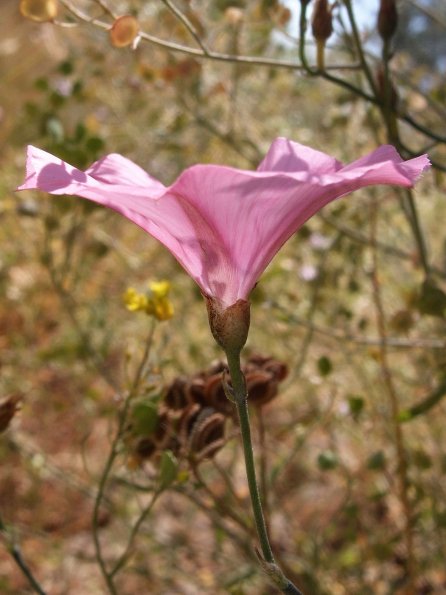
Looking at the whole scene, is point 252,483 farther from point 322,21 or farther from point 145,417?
point 322,21

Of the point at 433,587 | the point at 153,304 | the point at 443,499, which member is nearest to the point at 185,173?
the point at 153,304

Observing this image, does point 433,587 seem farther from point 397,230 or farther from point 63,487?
point 63,487

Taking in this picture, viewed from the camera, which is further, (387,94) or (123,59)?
(123,59)

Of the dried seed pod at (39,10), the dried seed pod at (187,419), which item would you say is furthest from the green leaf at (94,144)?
the dried seed pod at (187,419)

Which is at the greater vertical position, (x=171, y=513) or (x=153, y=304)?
(x=153, y=304)

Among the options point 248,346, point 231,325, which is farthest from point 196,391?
point 248,346

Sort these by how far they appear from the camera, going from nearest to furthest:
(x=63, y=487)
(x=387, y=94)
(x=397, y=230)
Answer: (x=387, y=94) < (x=397, y=230) < (x=63, y=487)
